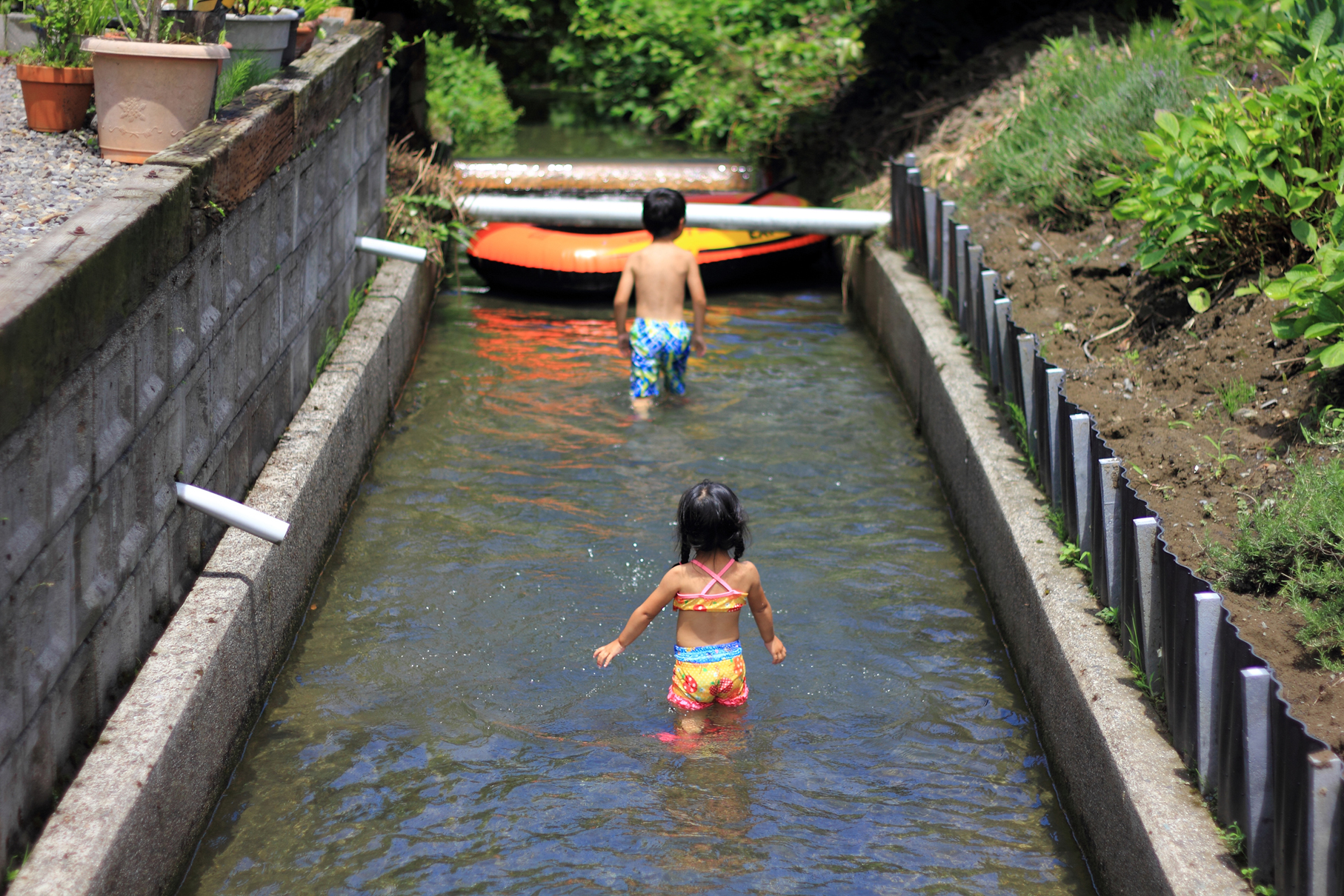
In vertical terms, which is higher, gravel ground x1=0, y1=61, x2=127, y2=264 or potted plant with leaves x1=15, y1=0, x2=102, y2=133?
potted plant with leaves x1=15, y1=0, x2=102, y2=133

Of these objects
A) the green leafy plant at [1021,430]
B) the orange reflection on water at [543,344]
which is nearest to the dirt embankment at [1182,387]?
the green leafy plant at [1021,430]

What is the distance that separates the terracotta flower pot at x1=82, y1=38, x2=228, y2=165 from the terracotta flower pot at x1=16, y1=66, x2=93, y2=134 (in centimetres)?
58

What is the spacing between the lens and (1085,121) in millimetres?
9234

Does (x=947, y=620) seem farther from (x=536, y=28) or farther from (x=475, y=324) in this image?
(x=536, y=28)

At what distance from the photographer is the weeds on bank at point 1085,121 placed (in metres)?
8.81

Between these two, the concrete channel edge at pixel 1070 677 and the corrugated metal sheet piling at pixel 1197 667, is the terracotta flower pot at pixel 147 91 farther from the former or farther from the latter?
the concrete channel edge at pixel 1070 677

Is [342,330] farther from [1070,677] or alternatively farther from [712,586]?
[1070,677]

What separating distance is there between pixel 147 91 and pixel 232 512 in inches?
81.7

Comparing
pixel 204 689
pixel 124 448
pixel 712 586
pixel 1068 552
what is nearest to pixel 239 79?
pixel 124 448

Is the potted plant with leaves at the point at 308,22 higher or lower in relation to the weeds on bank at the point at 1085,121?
higher

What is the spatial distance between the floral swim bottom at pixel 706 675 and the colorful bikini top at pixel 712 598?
0.16 metres

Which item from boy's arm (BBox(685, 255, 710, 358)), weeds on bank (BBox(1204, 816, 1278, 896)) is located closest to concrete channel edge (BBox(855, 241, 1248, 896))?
weeds on bank (BBox(1204, 816, 1278, 896))

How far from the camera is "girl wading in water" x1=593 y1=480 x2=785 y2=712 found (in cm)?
449

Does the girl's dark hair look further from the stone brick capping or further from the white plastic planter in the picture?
the white plastic planter
